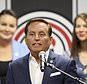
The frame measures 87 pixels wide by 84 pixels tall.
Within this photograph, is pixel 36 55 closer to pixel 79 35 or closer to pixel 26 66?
pixel 26 66

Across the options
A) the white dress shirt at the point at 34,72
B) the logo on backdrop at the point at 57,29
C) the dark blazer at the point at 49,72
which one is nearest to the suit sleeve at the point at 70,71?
the dark blazer at the point at 49,72

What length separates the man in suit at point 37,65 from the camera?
166 cm

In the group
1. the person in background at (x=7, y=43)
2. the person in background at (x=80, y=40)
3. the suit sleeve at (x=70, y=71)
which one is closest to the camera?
the suit sleeve at (x=70, y=71)

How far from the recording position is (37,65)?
5.82 feet

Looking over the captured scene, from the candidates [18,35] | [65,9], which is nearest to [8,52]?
[18,35]

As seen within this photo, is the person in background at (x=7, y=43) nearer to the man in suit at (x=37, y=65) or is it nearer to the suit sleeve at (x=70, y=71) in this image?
the man in suit at (x=37, y=65)

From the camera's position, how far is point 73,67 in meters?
1.68

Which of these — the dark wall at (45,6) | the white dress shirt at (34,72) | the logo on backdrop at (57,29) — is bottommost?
the white dress shirt at (34,72)

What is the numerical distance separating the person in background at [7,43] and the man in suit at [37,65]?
1.53 ft

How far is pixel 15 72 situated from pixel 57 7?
1.75 metres

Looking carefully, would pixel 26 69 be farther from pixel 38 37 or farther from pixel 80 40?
pixel 80 40

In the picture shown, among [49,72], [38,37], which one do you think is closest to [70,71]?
[49,72]

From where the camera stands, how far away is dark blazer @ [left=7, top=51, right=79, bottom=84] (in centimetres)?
167

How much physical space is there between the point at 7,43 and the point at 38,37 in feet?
2.41
